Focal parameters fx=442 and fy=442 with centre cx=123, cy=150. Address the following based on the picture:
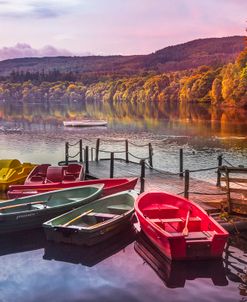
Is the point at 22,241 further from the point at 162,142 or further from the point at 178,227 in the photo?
the point at 162,142

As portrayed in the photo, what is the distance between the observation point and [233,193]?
17672 mm

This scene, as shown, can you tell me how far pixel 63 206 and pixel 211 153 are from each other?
2622 cm

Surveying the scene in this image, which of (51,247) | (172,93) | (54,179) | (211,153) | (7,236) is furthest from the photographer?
(172,93)

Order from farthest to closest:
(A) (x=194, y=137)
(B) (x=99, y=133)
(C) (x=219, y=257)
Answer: (B) (x=99, y=133)
(A) (x=194, y=137)
(C) (x=219, y=257)

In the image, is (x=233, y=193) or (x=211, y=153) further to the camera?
(x=211, y=153)

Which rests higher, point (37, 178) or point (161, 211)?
point (161, 211)

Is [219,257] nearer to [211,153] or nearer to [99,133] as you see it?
[211,153]

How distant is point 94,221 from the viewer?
16734 mm

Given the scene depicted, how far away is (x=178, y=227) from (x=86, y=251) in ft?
10.8

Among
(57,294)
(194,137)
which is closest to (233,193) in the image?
(57,294)

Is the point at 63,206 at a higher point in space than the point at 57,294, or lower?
higher

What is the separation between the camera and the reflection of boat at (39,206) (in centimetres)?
1665

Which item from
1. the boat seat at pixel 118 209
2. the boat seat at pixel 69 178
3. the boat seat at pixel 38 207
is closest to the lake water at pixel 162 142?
the boat seat at pixel 69 178

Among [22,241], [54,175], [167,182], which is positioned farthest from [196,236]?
[54,175]
